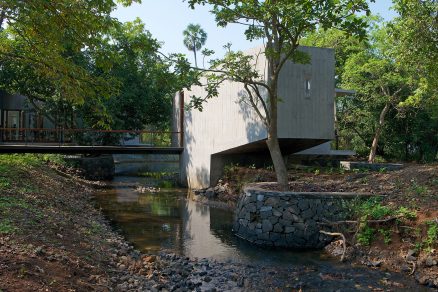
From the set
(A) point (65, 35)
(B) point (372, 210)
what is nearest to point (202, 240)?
(B) point (372, 210)

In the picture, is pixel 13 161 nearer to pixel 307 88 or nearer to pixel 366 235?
pixel 307 88

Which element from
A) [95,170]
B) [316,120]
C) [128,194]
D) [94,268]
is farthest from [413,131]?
[94,268]

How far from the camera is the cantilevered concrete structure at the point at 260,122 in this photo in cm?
1454

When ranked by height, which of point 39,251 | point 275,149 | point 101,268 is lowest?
point 101,268

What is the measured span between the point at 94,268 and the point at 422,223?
6150 millimetres

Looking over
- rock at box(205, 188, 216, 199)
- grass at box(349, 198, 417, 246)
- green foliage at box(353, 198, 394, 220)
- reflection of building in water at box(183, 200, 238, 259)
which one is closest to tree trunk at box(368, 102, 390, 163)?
rock at box(205, 188, 216, 199)

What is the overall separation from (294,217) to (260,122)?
5.57 metres

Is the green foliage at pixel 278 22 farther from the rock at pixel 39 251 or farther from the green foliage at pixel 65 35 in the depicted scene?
the rock at pixel 39 251

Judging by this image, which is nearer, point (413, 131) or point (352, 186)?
point (352, 186)

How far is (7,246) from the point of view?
5.71 m

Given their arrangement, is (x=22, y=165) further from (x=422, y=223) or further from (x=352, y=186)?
(x=422, y=223)

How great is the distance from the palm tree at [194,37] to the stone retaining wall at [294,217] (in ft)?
138

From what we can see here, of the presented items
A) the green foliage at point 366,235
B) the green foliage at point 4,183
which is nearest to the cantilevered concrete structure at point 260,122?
the green foliage at point 366,235

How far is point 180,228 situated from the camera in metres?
11.8
